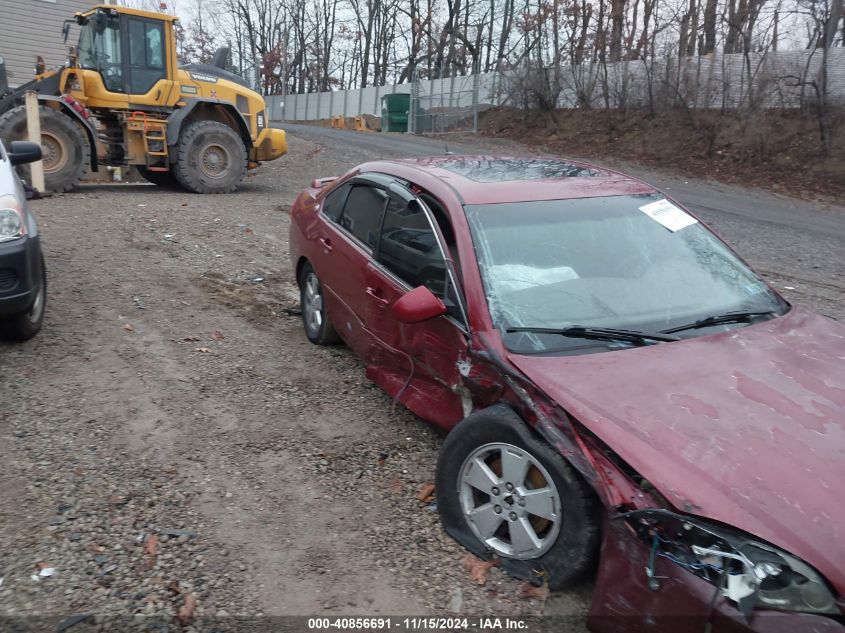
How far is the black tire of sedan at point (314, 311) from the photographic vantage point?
5445mm

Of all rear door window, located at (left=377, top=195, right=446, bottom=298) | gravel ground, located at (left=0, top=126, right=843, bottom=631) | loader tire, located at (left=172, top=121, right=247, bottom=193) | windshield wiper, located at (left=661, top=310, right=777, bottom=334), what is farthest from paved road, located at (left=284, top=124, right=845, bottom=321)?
loader tire, located at (left=172, top=121, right=247, bottom=193)

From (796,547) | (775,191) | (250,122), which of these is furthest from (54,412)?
(775,191)

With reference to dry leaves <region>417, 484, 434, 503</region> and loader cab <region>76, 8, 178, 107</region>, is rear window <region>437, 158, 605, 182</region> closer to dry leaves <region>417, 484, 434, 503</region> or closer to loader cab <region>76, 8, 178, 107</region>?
dry leaves <region>417, 484, 434, 503</region>

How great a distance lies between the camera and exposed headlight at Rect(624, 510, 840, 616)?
6.91ft

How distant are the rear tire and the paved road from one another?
16.8 ft

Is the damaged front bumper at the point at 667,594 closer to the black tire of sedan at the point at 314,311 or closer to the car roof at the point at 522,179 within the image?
the car roof at the point at 522,179

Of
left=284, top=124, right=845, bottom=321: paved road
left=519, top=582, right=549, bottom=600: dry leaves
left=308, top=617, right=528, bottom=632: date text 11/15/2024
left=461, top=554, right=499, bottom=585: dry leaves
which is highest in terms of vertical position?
left=284, top=124, right=845, bottom=321: paved road

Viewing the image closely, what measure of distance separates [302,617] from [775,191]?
15.9 metres

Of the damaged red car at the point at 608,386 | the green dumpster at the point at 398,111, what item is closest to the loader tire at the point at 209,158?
the damaged red car at the point at 608,386

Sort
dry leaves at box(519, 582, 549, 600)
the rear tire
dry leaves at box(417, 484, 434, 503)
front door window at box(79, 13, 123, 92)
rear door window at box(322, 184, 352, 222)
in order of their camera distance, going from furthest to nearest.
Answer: the rear tire < front door window at box(79, 13, 123, 92) < rear door window at box(322, 184, 352, 222) < dry leaves at box(417, 484, 434, 503) < dry leaves at box(519, 582, 549, 600)

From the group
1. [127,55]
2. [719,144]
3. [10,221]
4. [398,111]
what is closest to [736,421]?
[10,221]

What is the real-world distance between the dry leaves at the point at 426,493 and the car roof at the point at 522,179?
148cm

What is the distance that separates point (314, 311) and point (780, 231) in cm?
884

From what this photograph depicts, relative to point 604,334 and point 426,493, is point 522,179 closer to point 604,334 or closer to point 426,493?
point 604,334
